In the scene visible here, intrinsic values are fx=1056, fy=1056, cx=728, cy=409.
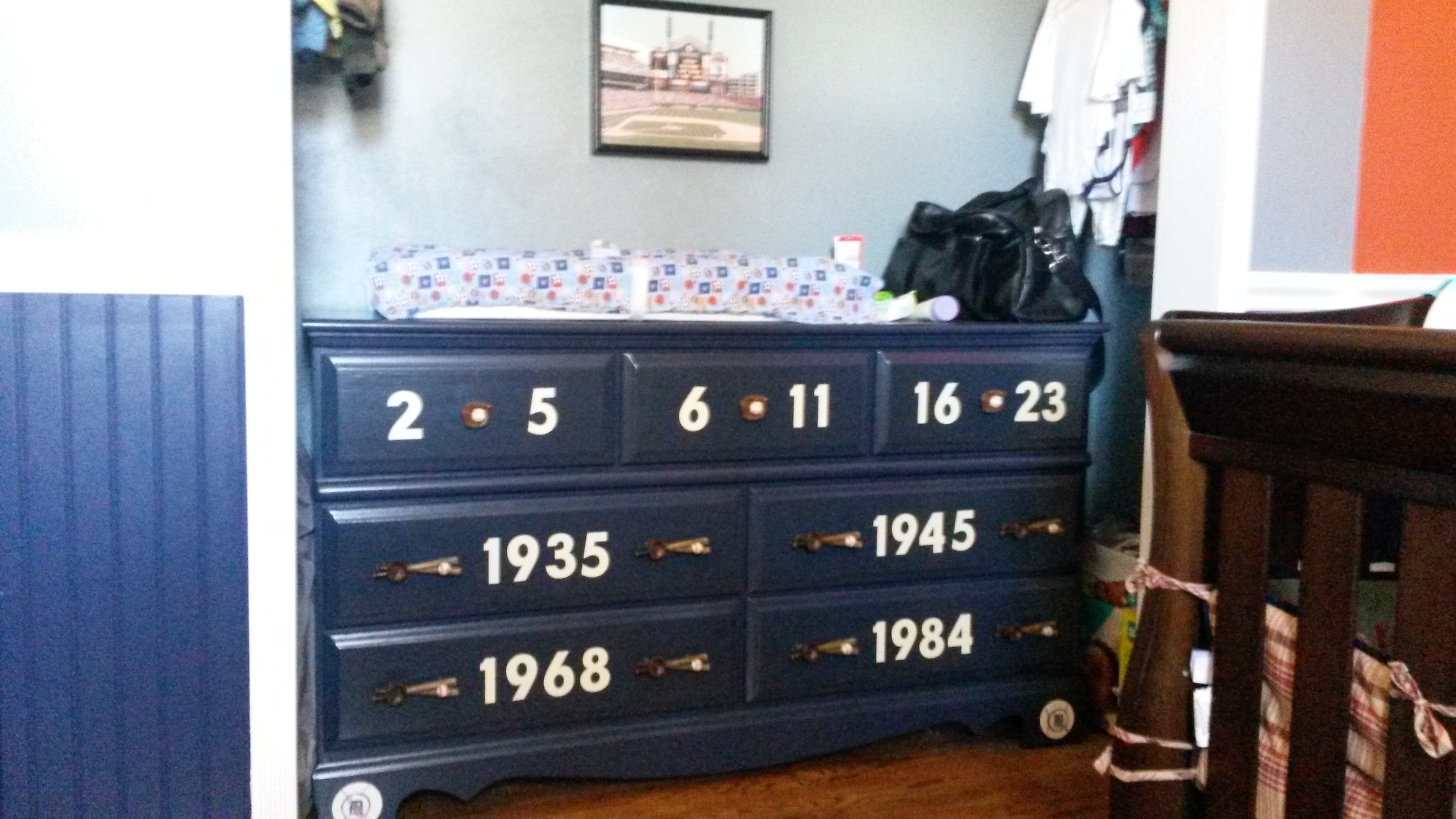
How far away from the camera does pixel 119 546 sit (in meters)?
1.51

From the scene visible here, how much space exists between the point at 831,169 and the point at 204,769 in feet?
5.79

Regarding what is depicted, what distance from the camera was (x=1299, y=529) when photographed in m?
1.00

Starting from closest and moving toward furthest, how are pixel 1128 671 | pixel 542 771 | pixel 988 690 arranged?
pixel 1128 671 < pixel 542 771 < pixel 988 690

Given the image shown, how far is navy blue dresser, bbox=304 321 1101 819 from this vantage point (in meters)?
1.70

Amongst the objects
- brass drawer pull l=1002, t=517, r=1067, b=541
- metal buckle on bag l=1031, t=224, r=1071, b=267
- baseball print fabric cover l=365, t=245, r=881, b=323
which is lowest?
brass drawer pull l=1002, t=517, r=1067, b=541

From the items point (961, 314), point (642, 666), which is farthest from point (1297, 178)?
point (642, 666)

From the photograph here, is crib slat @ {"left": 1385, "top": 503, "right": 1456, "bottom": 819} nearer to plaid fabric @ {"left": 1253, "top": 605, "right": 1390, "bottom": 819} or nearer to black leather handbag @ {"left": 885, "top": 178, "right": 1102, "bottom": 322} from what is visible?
plaid fabric @ {"left": 1253, "top": 605, "right": 1390, "bottom": 819}

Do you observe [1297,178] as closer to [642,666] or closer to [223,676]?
[642,666]

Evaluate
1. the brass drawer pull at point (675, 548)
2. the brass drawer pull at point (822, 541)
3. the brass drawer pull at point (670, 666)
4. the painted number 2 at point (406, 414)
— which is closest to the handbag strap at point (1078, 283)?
the brass drawer pull at point (822, 541)

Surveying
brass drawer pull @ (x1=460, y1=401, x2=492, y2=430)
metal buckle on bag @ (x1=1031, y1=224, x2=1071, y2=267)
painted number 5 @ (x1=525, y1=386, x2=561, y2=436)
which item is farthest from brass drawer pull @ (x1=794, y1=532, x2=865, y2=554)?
metal buckle on bag @ (x1=1031, y1=224, x2=1071, y2=267)

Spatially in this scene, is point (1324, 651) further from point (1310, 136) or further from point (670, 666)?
point (1310, 136)

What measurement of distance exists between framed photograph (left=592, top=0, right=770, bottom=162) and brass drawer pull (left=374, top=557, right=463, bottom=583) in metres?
1.02

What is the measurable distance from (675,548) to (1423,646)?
1.21 m

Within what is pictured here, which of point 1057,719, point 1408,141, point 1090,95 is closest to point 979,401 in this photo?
point 1057,719
